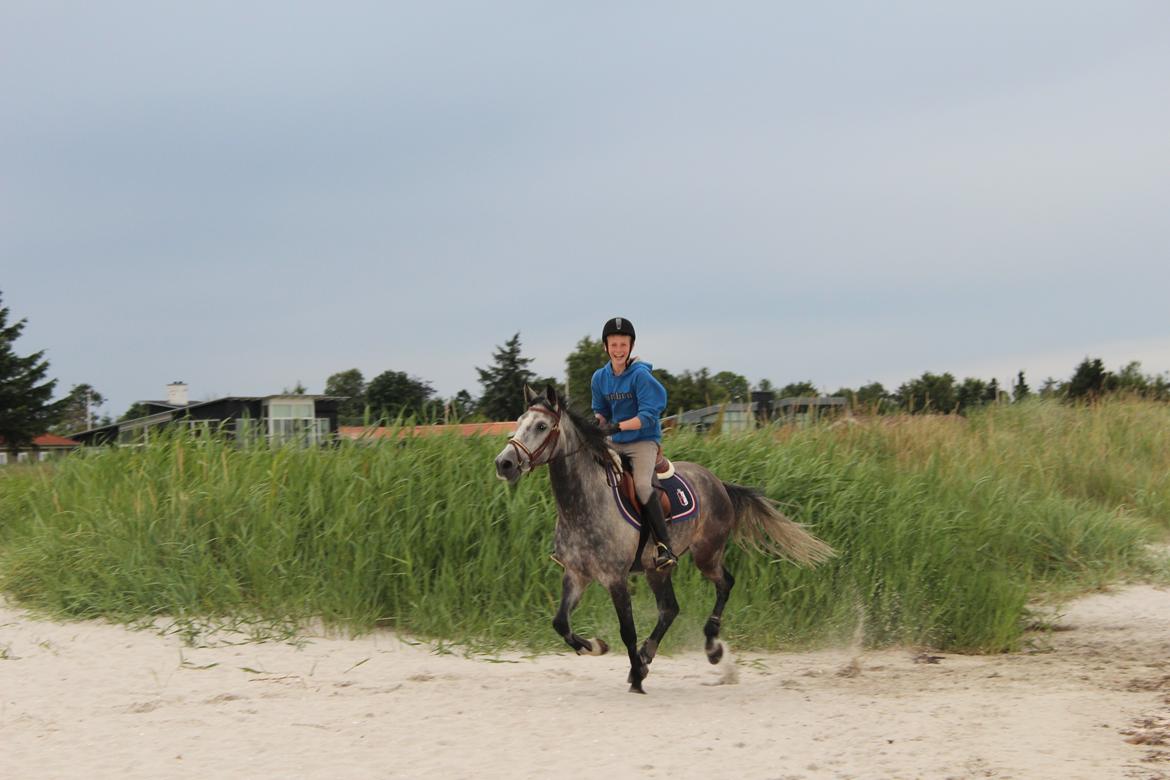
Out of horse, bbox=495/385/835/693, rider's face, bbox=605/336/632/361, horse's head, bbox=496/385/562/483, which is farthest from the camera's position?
rider's face, bbox=605/336/632/361

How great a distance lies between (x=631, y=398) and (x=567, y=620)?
1747 millimetres

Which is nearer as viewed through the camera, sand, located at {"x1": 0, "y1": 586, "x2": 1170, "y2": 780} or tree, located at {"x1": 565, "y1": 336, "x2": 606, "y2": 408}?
sand, located at {"x1": 0, "y1": 586, "x2": 1170, "y2": 780}

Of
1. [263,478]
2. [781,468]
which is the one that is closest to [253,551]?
A: [263,478]

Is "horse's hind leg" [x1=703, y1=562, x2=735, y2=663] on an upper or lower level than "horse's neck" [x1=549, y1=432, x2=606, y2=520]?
lower

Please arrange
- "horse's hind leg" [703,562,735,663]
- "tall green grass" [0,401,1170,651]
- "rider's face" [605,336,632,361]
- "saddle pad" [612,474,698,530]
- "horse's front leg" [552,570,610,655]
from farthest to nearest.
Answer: "tall green grass" [0,401,1170,651], "horse's hind leg" [703,562,735,663], "saddle pad" [612,474,698,530], "rider's face" [605,336,632,361], "horse's front leg" [552,570,610,655]

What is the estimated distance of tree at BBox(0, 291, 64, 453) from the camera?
4825 cm

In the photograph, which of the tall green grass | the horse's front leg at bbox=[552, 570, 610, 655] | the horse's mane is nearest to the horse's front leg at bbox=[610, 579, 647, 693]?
the horse's front leg at bbox=[552, 570, 610, 655]

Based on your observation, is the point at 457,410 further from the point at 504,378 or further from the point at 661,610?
the point at 504,378

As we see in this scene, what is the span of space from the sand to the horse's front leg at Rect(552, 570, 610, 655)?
45 centimetres

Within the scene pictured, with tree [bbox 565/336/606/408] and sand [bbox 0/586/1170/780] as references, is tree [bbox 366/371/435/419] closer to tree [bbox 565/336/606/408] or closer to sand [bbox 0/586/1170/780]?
tree [bbox 565/336/606/408]

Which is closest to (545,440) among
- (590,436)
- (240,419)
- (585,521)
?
(590,436)

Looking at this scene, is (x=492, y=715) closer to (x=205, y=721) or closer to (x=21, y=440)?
(x=205, y=721)

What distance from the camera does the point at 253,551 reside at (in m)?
10.6

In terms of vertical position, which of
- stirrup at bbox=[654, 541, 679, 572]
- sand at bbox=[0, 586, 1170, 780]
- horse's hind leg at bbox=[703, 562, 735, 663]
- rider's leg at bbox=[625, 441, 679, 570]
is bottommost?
sand at bbox=[0, 586, 1170, 780]
